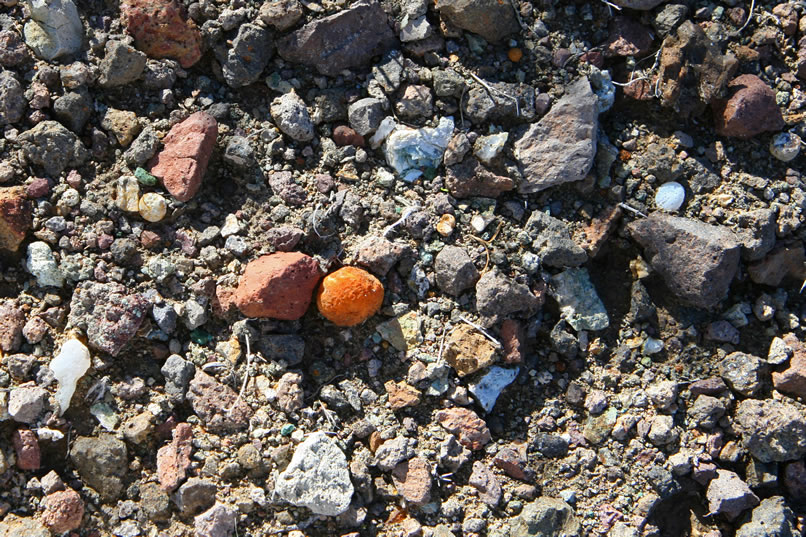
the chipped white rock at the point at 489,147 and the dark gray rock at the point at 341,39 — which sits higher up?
the dark gray rock at the point at 341,39

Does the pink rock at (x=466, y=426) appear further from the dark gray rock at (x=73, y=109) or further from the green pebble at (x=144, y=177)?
the dark gray rock at (x=73, y=109)

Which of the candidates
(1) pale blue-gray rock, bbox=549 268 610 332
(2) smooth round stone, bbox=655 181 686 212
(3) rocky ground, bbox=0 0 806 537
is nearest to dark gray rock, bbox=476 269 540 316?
(3) rocky ground, bbox=0 0 806 537

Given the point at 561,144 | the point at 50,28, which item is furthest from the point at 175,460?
the point at 561,144

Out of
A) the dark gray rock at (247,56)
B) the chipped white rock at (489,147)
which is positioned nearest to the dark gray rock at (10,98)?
the dark gray rock at (247,56)

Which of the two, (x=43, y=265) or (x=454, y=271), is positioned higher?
(x=43, y=265)

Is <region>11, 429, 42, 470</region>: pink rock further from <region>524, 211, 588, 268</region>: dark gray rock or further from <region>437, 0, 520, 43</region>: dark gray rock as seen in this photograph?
<region>437, 0, 520, 43</region>: dark gray rock

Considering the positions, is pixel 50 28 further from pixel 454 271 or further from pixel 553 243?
pixel 553 243

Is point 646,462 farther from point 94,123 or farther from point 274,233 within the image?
point 94,123
